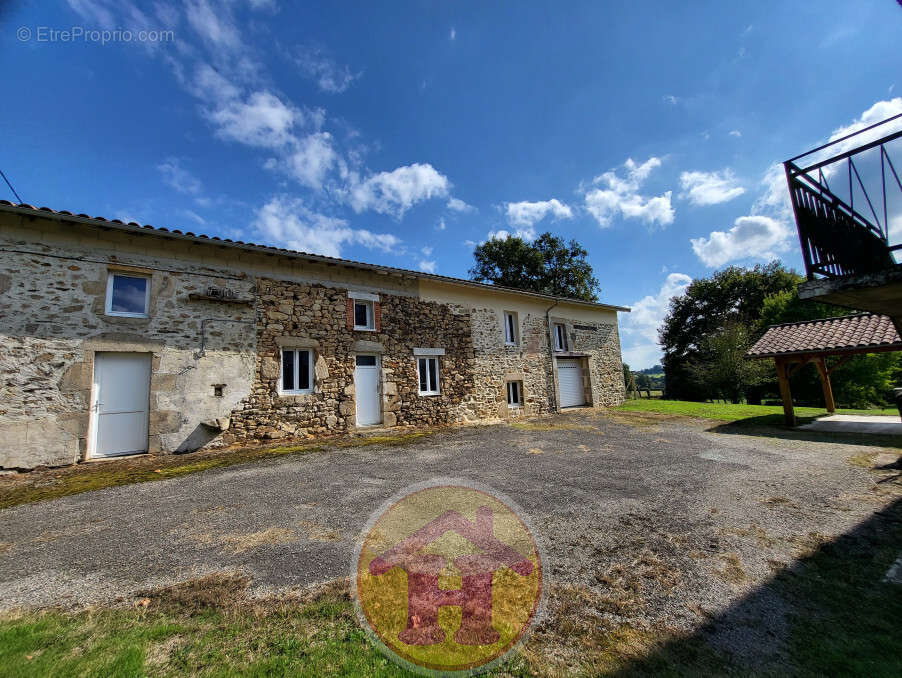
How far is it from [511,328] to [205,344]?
9864mm

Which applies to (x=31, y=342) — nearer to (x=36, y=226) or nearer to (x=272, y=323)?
(x=36, y=226)

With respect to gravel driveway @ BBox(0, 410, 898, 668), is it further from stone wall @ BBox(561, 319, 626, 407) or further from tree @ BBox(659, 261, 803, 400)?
tree @ BBox(659, 261, 803, 400)

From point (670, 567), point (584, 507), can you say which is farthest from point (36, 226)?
point (670, 567)

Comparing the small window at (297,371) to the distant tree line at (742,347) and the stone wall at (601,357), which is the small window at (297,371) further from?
the distant tree line at (742,347)

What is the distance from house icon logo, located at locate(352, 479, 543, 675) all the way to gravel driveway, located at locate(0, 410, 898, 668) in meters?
0.26

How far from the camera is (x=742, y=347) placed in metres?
22.2

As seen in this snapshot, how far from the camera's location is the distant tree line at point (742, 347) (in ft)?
65.7

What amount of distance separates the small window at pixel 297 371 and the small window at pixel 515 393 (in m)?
7.12

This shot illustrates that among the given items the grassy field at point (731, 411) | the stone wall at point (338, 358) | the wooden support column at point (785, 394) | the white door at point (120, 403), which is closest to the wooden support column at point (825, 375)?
the grassy field at point (731, 411)

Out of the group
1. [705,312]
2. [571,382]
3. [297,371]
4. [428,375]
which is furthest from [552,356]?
[705,312]

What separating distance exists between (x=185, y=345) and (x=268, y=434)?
104 inches

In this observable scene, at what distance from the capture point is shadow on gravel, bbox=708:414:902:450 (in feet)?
22.7

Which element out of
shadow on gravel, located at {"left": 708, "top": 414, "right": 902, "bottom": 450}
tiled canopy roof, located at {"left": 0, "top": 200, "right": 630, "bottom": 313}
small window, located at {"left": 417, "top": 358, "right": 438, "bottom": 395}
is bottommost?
shadow on gravel, located at {"left": 708, "top": 414, "right": 902, "bottom": 450}

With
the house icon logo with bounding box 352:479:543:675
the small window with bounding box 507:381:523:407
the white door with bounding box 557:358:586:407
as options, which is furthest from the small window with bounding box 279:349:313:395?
the white door with bounding box 557:358:586:407
